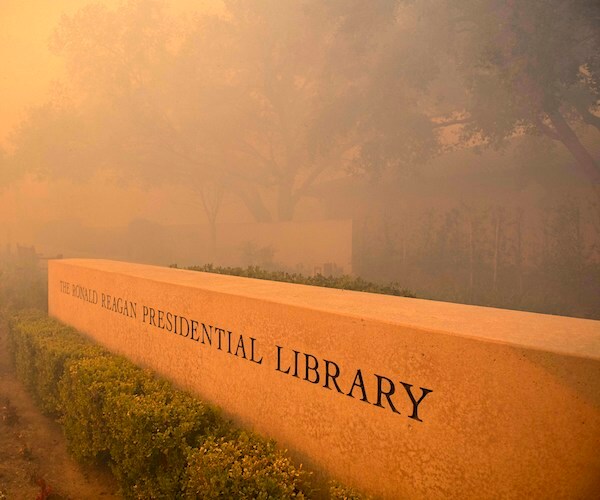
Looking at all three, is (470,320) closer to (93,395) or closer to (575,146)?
(93,395)

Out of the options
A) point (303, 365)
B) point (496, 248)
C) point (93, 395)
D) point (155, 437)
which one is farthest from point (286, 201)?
point (303, 365)

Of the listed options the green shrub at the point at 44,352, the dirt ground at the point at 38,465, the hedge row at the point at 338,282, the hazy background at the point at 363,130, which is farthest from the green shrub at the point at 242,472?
the hazy background at the point at 363,130

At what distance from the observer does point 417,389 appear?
2182 mm

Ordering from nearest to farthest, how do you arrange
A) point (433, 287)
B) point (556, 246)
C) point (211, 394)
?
point (211, 394) < point (556, 246) < point (433, 287)

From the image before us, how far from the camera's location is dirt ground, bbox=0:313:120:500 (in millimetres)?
3783

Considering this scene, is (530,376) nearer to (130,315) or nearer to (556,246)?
(130,315)

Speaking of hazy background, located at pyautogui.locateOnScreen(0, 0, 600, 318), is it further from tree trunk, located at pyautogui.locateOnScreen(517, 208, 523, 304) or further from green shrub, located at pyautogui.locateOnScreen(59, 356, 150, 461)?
green shrub, located at pyautogui.locateOnScreen(59, 356, 150, 461)

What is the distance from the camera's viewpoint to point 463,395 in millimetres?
2010

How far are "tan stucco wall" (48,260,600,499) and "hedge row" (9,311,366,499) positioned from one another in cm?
24

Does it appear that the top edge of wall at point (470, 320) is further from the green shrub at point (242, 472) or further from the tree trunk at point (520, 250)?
the tree trunk at point (520, 250)

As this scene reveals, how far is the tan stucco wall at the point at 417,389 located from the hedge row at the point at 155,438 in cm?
24

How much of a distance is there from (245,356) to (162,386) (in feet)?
3.44

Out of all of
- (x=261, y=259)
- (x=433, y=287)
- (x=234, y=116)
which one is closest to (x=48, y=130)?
(x=234, y=116)

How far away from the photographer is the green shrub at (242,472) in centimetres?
239
